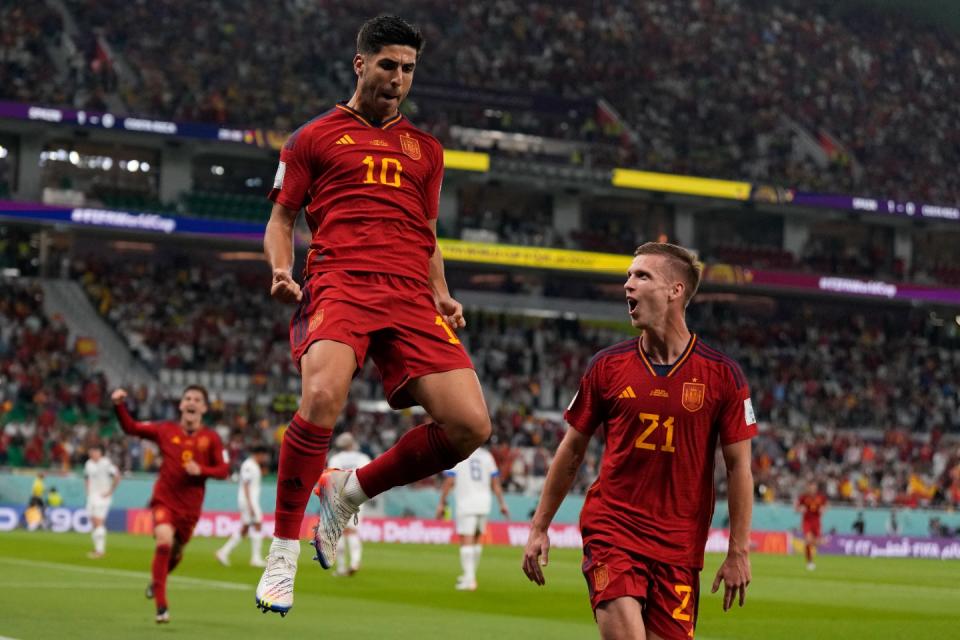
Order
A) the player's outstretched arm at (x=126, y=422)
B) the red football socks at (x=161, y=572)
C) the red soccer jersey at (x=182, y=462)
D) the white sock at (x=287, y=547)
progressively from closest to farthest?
the white sock at (x=287, y=547) → the player's outstretched arm at (x=126, y=422) → the red football socks at (x=161, y=572) → the red soccer jersey at (x=182, y=462)

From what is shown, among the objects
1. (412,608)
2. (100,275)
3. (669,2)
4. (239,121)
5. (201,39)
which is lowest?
(412,608)

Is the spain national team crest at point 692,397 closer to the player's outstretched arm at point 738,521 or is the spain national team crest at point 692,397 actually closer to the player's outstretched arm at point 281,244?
the player's outstretched arm at point 738,521

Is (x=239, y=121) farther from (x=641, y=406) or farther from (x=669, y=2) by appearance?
(x=641, y=406)

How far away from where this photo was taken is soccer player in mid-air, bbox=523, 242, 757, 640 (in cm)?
745

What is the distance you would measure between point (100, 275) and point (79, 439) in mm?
11656

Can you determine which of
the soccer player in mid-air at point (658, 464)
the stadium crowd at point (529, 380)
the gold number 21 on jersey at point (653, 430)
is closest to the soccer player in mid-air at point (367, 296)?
the soccer player in mid-air at point (658, 464)

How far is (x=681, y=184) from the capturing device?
54781mm

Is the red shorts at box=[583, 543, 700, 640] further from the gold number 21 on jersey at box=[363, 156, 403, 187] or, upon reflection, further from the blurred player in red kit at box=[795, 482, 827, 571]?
the blurred player in red kit at box=[795, 482, 827, 571]

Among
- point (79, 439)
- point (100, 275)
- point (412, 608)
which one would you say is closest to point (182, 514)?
point (412, 608)

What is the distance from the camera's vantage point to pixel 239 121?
49.8m

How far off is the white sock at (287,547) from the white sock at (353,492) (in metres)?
0.40

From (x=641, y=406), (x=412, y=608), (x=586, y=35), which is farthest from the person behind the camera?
(x=586, y=35)

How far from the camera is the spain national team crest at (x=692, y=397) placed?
24.7ft

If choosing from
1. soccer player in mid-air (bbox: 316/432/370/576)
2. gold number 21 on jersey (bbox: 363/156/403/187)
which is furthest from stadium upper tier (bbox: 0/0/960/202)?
gold number 21 on jersey (bbox: 363/156/403/187)
